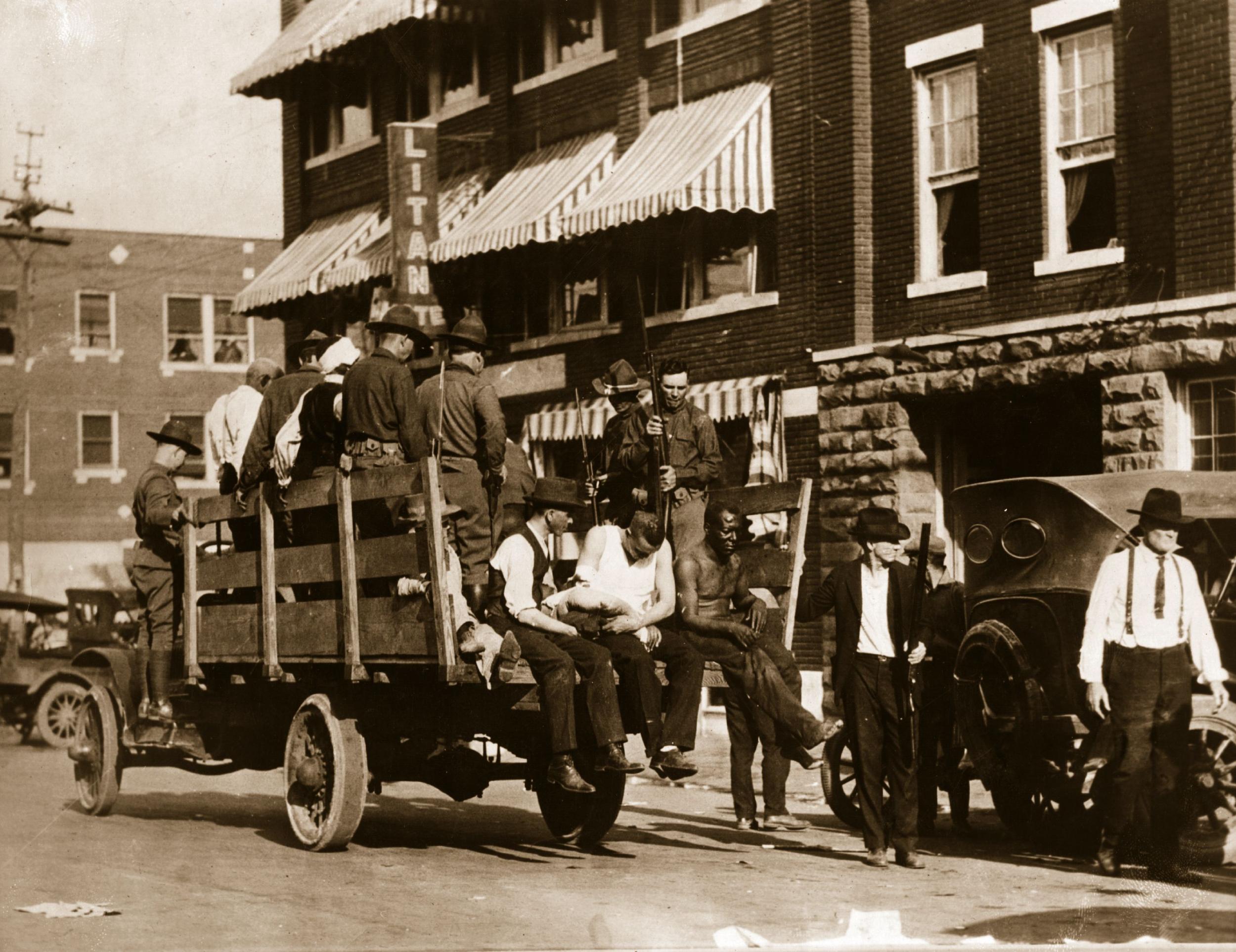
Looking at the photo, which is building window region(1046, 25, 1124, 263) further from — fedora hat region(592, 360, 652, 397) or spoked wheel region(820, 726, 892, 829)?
spoked wheel region(820, 726, 892, 829)

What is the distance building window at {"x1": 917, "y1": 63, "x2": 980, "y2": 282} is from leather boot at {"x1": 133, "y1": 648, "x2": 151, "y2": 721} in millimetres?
8483

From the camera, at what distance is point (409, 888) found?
29.9ft

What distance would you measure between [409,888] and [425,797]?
5.64 meters

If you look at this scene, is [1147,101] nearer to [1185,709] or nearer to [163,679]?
[1185,709]

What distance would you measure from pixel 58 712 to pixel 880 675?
526 inches

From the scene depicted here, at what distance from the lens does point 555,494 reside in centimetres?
984

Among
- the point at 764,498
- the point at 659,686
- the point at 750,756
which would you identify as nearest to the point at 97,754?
the point at 750,756

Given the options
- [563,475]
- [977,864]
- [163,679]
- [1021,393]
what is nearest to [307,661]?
[163,679]

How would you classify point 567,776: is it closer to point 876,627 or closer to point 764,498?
point 876,627

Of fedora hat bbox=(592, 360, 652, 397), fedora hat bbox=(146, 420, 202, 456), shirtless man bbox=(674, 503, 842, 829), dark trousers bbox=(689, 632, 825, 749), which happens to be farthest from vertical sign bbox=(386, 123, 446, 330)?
dark trousers bbox=(689, 632, 825, 749)

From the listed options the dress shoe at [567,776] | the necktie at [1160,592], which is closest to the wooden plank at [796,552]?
the dress shoe at [567,776]

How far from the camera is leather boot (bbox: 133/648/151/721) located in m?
11.9

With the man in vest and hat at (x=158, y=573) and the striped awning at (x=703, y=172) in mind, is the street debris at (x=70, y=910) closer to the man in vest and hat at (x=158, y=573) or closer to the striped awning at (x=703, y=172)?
the man in vest and hat at (x=158, y=573)

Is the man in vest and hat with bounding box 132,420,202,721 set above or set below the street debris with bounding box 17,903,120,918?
above
